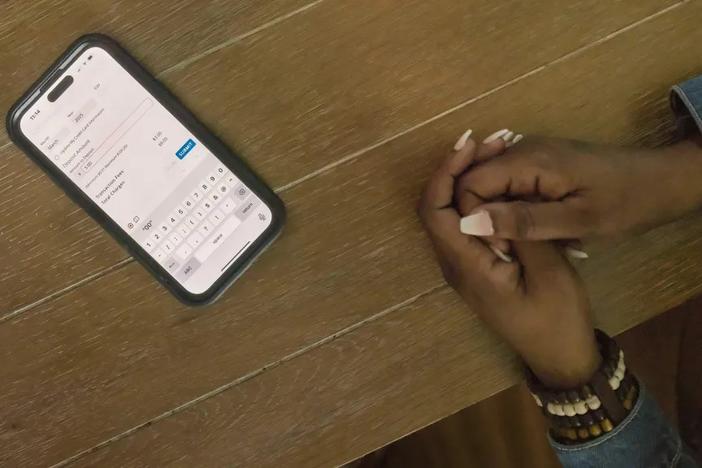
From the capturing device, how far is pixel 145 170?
515mm

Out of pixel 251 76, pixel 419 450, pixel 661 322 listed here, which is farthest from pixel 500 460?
pixel 251 76

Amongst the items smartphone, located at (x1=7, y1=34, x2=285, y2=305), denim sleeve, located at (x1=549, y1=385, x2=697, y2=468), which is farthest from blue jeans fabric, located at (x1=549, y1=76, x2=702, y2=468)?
smartphone, located at (x1=7, y1=34, x2=285, y2=305)

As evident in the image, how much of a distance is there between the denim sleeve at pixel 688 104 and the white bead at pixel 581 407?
0.68ft

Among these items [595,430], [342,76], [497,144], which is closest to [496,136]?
[497,144]

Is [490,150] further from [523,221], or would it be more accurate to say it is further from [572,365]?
[572,365]

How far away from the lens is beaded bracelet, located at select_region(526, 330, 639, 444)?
0.51m

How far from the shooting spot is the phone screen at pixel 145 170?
51 centimetres

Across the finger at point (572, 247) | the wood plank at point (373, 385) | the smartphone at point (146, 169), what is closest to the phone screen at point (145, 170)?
the smartphone at point (146, 169)

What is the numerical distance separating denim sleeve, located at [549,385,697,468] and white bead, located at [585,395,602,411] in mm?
20

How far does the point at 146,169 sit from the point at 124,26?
0.33 ft

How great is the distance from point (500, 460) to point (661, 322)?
0.18 m

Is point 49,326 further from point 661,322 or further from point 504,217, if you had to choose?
point 661,322

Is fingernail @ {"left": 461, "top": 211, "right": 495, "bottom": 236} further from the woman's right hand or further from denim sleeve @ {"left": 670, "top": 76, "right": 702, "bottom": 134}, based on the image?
denim sleeve @ {"left": 670, "top": 76, "right": 702, "bottom": 134}

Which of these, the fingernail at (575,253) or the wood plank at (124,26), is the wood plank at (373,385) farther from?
the wood plank at (124,26)
